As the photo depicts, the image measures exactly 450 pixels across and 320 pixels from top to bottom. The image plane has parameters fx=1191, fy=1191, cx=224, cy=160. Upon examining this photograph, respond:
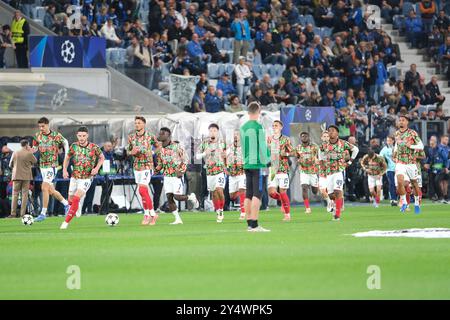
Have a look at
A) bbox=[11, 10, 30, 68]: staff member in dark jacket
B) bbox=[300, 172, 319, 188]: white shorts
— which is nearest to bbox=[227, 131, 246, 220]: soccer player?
bbox=[300, 172, 319, 188]: white shorts

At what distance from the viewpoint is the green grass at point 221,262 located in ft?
43.2

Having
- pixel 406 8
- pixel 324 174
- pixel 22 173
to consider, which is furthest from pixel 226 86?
pixel 406 8

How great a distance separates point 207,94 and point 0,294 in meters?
25.9

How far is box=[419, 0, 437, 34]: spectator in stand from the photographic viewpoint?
4906 cm

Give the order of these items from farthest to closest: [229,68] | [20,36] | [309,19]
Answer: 1. [309,19]
2. [229,68]
3. [20,36]

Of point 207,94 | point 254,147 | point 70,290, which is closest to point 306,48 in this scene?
point 207,94

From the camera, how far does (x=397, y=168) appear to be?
3144 centimetres

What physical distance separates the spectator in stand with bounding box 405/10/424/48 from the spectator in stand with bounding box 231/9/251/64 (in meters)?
9.85

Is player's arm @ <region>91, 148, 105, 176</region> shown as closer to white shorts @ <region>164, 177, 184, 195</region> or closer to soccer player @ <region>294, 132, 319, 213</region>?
white shorts @ <region>164, 177, 184, 195</region>

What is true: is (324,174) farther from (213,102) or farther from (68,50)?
(68,50)

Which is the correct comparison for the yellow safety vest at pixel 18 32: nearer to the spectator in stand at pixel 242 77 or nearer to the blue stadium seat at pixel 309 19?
the spectator in stand at pixel 242 77

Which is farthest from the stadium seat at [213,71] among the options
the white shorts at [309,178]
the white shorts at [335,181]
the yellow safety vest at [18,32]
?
the white shorts at [335,181]

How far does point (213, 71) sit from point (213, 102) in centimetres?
303

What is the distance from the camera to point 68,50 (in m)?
37.4
